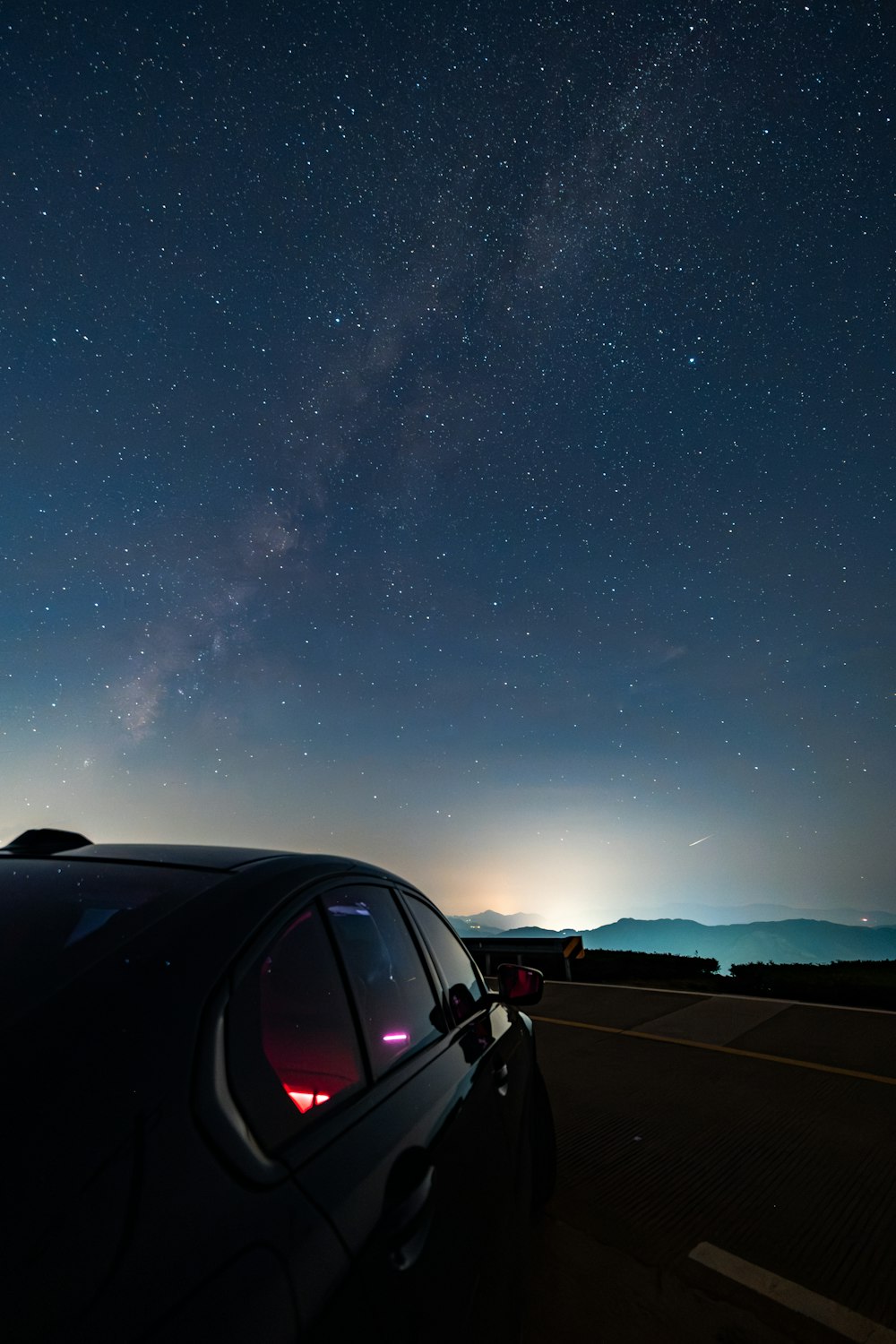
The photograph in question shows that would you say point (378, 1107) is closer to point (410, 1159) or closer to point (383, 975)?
point (410, 1159)

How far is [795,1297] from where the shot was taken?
8.39ft

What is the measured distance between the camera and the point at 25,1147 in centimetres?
85

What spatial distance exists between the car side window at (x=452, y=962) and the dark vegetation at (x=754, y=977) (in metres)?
8.11

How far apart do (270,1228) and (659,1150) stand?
13.0ft

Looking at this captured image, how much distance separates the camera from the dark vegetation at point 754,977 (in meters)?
9.02

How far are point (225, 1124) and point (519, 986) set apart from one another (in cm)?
220

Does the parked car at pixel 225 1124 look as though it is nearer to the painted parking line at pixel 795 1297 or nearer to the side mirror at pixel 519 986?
the side mirror at pixel 519 986

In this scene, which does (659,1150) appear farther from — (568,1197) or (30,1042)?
(30,1042)

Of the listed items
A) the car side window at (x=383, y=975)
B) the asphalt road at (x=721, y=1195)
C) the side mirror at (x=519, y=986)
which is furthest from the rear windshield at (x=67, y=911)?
the asphalt road at (x=721, y=1195)

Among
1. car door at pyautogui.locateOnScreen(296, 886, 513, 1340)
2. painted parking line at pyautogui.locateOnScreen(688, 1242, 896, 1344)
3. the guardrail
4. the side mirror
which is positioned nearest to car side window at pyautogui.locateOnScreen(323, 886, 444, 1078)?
car door at pyautogui.locateOnScreen(296, 886, 513, 1340)

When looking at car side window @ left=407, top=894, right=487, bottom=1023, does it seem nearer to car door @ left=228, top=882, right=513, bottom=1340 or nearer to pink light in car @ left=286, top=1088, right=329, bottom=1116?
car door @ left=228, top=882, right=513, bottom=1340

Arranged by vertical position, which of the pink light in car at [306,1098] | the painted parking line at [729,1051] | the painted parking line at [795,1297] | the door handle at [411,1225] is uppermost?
the pink light in car at [306,1098]

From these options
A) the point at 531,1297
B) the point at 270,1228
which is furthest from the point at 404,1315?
the point at 531,1297

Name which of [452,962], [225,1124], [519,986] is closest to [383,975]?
[452,962]
